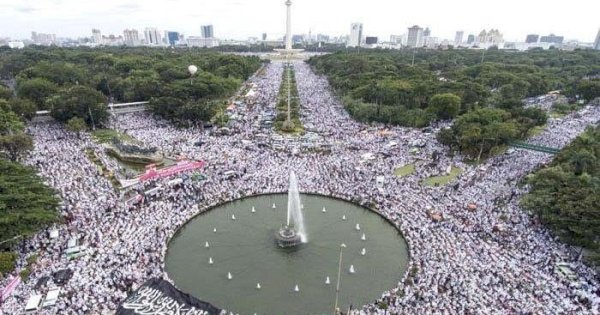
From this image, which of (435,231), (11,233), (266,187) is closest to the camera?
(11,233)

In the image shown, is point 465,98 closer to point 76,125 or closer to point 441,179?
point 441,179

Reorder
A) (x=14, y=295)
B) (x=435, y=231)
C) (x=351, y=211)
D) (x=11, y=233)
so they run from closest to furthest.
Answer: (x=14, y=295), (x=11, y=233), (x=435, y=231), (x=351, y=211)

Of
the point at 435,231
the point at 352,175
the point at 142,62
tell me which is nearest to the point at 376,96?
the point at 352,175

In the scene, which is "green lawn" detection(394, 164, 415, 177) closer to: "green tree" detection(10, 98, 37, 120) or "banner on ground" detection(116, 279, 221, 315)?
"banner on ground" detection(116, 279, 221, 315)

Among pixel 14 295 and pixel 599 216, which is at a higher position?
pixel 599 216

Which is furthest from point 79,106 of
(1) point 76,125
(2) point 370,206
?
(2) point 370,206

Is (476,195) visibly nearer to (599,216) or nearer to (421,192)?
(421,192)
